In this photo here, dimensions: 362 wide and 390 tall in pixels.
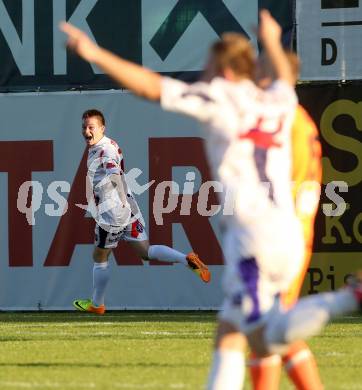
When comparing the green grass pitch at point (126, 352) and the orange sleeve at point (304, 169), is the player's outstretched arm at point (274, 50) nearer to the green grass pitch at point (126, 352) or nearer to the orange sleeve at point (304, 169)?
the orange sleeve at point (304, 169)

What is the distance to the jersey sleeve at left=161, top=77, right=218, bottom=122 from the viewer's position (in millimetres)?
5492

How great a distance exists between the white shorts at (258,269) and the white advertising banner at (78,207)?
8.84 metres

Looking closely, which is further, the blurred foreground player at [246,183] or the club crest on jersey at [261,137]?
the club crest on jersey at [261,137]

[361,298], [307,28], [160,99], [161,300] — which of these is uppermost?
[307,28]

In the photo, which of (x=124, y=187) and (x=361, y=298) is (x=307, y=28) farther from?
(x=361, y=298)

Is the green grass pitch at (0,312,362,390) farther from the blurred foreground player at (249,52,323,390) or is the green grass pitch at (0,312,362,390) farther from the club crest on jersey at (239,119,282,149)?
the club crest on jersey at (239,119,282,149)

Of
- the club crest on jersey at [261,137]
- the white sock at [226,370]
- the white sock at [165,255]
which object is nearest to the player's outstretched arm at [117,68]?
the club crest on jersey at [261,137]

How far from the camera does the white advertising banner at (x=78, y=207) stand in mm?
14547

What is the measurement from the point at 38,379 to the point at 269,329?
3139mm

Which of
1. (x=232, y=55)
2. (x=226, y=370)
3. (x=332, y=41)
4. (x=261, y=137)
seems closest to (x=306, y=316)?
(x=226, y=370)

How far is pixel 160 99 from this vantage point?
548cm

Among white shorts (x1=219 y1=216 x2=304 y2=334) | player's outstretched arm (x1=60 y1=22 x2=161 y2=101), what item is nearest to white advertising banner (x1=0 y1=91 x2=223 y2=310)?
white shorts (x1=219 y1=216 x2=304 y2=334)

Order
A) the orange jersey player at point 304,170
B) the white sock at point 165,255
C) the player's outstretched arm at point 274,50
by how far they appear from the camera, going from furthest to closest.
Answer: the white sock at point 165,255 → the orange jersey player at point 304,170 → the player's outstretched arm at point 274,50

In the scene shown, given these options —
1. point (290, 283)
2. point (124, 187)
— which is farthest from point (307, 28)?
point (290, 283)
